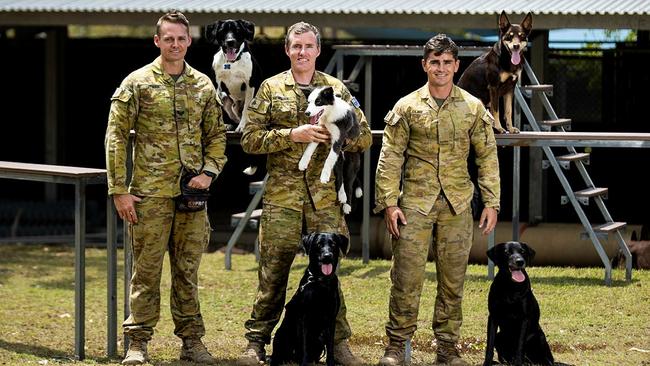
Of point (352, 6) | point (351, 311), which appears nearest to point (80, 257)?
point (351, 311)

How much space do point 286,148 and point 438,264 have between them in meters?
1.13

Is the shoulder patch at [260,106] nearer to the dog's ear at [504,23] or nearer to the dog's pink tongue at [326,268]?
the dog's pink tongue at [326,268]

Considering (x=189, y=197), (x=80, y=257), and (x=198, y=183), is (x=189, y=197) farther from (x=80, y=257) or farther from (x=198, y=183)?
(x=80, y=257)

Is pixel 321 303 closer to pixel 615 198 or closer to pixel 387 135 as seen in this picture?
pixel 387 135

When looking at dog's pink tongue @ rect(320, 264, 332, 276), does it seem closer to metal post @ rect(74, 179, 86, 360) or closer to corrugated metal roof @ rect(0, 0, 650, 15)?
metal post @ rect(74, 179, 86, 360)

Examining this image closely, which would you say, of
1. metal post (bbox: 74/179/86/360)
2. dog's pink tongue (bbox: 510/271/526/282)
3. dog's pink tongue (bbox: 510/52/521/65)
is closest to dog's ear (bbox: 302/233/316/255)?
dog's pink tongue (bbox: 510/271/526/282)

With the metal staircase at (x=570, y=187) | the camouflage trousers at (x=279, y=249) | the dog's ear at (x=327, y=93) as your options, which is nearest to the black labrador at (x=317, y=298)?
the camouflage trousers at (x=279, y=249)

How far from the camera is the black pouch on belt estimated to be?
6688mm

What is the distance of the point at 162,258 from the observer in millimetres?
6883

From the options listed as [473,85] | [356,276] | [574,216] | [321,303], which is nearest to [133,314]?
[321,303]

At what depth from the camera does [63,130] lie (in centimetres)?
1577

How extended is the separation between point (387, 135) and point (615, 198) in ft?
28.2

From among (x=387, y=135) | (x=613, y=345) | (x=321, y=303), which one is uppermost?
(x=387, y=135)

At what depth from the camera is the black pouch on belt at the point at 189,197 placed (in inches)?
263
